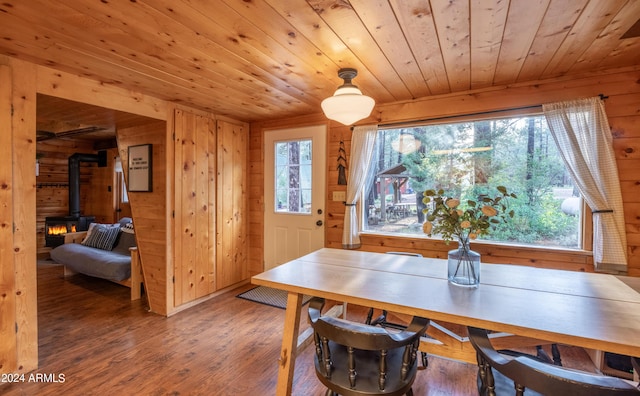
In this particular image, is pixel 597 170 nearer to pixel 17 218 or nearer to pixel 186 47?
pixel 186 47

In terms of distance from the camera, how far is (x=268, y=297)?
3496mm

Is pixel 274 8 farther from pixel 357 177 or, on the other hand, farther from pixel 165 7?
pixel 357 177

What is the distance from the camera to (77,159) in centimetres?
587

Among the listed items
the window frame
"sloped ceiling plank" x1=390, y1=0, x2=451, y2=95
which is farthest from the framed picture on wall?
"sloped ceiling plank" x1=390, y1=0, x2=451, y2=95

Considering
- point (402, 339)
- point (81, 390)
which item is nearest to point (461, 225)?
point (402, 339)

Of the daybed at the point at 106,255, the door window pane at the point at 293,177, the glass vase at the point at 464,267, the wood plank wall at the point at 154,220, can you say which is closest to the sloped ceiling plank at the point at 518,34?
the glass vase at the point at 464,267

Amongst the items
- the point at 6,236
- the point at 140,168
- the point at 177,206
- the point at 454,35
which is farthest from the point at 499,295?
the point at 140,168

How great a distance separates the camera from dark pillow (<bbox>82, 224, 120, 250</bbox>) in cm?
428

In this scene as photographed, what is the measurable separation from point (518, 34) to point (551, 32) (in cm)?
19

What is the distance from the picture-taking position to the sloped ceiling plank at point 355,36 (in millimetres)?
1487

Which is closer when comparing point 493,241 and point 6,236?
point 6,236

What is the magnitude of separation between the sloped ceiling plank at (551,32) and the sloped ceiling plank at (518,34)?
0.03 meters

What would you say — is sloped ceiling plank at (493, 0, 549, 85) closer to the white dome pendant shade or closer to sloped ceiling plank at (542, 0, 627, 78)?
sloped ceiling plank at (542, 0, 627, 78)

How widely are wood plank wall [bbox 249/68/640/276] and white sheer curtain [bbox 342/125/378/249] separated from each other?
112 mm
